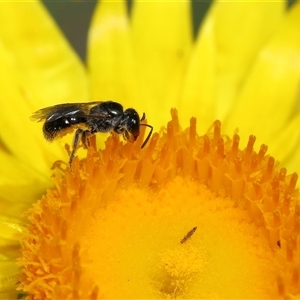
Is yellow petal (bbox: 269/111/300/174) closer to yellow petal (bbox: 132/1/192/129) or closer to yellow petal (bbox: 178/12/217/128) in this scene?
yellow petal (bbox: 178/12/217/128)

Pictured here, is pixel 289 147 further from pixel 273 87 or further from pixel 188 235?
pixel 188 235

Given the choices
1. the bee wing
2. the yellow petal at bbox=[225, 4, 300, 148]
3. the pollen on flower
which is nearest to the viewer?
the pollen on flower

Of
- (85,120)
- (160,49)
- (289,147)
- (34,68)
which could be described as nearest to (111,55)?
(160,49)

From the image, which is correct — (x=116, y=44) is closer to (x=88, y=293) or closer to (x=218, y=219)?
(x=218, y=219)

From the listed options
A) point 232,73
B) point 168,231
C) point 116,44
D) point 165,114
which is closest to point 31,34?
point 116,44

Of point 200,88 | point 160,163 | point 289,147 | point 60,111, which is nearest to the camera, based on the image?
point 60,111

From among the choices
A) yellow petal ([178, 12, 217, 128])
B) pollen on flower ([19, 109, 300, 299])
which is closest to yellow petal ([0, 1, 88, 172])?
pollen on flower ([19, 109, 300, 299])
